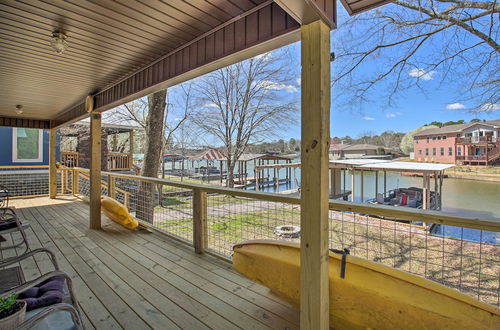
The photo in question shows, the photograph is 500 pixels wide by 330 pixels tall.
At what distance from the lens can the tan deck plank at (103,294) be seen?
193 centimetres

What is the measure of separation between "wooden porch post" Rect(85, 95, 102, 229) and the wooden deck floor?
446 mm

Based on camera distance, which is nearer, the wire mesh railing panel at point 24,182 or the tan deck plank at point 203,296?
the tan deck plank at point 203,296

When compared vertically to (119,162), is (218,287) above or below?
below

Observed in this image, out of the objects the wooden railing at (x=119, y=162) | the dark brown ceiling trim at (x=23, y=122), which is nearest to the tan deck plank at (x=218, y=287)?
the dark brown ceiling trim at (x=23, y=122)

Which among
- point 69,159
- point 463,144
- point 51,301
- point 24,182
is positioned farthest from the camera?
point 463,144

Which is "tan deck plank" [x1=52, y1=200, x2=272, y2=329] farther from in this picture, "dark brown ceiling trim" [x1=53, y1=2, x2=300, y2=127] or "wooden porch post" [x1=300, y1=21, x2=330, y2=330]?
"dark brown ceiling trim" [x1=53, y1=2, x2=300, y2=127]

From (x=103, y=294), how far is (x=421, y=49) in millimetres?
9402

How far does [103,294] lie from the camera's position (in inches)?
90.8

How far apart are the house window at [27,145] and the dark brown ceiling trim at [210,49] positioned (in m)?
7.68

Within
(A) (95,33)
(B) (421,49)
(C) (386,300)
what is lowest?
(C) (386,300)

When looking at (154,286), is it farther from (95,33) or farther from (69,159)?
(69,159)

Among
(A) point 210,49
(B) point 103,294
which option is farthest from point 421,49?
(B) point 103,294

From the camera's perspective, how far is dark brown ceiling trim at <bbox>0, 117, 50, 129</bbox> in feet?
21.5

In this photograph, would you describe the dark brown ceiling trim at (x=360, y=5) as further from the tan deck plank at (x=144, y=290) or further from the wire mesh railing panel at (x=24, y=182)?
the wire mesh railing panel at (x=24, y=182)
